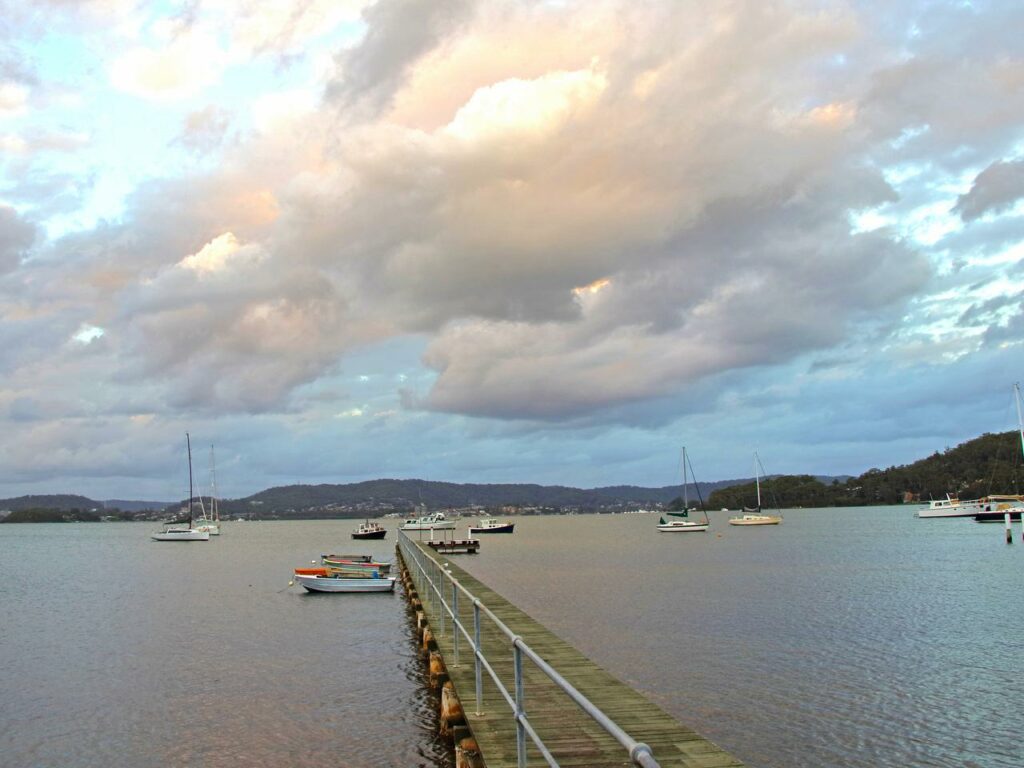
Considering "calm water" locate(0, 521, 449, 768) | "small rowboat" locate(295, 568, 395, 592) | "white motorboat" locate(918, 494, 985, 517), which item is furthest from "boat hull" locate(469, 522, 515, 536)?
"small rowboat" locate(295, 568, 395, 592)

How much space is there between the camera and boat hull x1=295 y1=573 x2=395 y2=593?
4431 cm

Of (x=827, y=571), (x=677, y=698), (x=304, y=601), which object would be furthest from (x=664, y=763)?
(x=827, y=571)

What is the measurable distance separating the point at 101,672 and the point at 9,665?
4057 mm

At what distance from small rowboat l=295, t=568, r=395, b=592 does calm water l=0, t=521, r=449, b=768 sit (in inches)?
23.1

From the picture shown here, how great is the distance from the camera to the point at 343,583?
44438 mm

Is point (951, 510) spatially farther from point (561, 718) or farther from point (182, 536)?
point (561, 718)

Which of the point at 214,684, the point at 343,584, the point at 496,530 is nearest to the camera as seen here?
the point at 214,684

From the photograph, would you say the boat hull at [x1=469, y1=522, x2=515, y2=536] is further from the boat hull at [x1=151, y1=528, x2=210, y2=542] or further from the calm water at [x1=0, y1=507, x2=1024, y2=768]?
the calm water at [x1=0, y1=507, x2=1024, y2=768]

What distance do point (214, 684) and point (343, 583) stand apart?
2213 cm

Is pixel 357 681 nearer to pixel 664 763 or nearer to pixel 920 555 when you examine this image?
pixel 664 763

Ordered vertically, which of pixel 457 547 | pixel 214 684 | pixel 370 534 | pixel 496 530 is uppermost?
pixel 214 684

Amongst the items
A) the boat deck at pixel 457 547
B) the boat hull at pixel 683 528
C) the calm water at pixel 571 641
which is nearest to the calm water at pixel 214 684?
the calm water at pixel 571 641

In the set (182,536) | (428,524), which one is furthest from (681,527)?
(182,536)

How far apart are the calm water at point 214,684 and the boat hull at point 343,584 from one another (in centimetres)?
58
